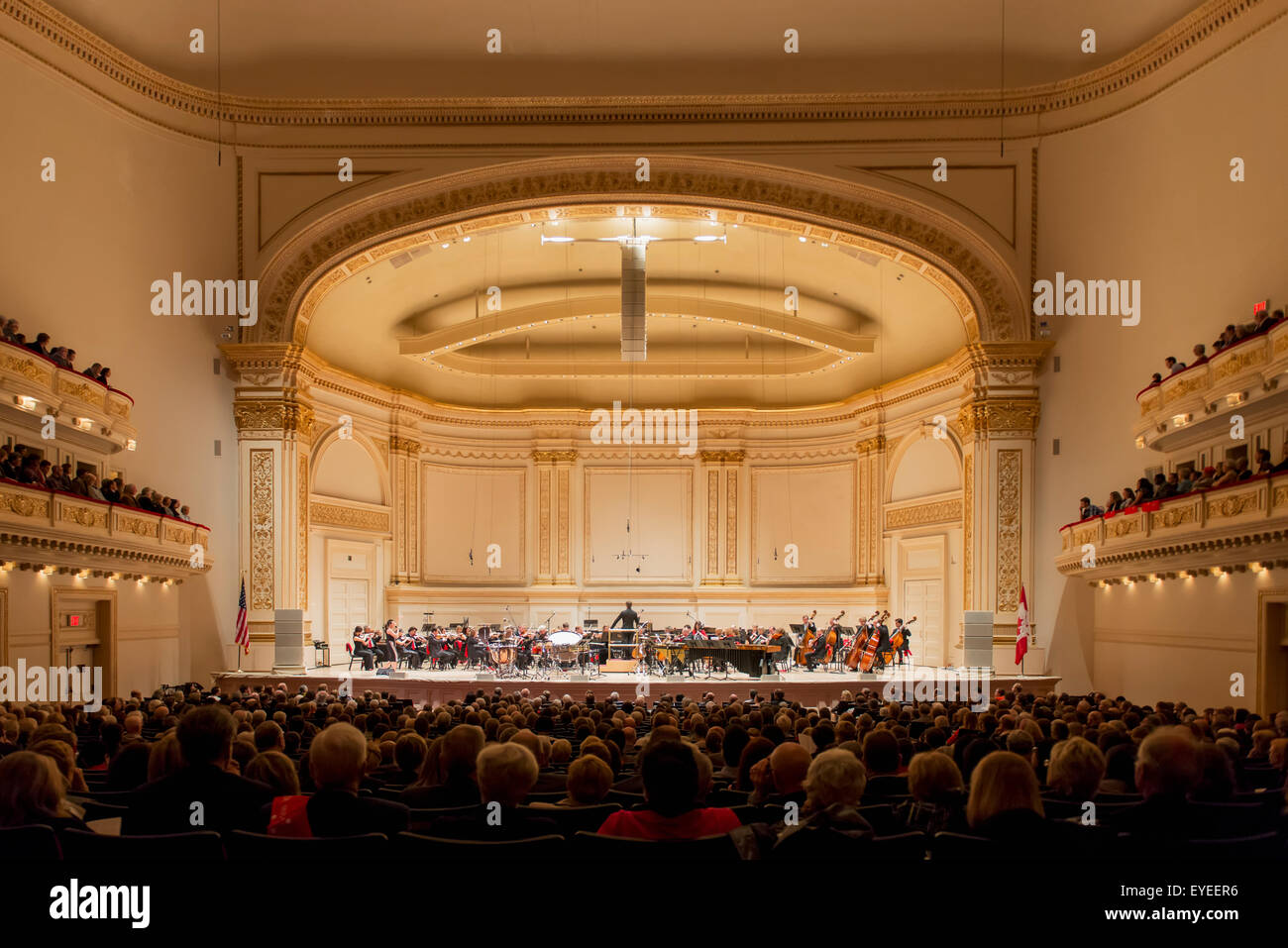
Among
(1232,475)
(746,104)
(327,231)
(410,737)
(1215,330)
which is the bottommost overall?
(410,737)

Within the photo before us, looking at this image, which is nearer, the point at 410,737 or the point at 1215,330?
the point at 410,737

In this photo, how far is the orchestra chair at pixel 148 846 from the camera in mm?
3430

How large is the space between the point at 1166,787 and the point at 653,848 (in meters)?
2.06

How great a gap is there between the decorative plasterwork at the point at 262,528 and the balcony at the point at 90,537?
1810 millimetres

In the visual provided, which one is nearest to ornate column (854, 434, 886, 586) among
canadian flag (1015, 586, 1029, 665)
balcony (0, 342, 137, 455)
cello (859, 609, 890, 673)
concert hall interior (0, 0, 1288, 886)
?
concert hall interior (0, 0, 1288, 886)

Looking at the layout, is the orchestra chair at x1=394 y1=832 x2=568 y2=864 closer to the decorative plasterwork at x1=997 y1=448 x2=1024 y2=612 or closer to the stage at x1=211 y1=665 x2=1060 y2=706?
the stage at x1=211 y1=665 x2=1060 y2=706

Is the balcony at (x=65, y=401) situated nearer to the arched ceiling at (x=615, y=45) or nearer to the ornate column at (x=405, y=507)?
the arched ceiling at (x=615, y=45)

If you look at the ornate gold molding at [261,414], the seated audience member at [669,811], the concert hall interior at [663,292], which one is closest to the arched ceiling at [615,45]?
the concert hall interior at [663,292]

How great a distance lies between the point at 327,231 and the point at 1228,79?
594 inches

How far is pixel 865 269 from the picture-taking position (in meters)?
23.8

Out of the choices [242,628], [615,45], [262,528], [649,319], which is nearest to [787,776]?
[242,628]

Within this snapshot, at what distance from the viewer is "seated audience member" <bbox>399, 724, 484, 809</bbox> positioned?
195 inches
